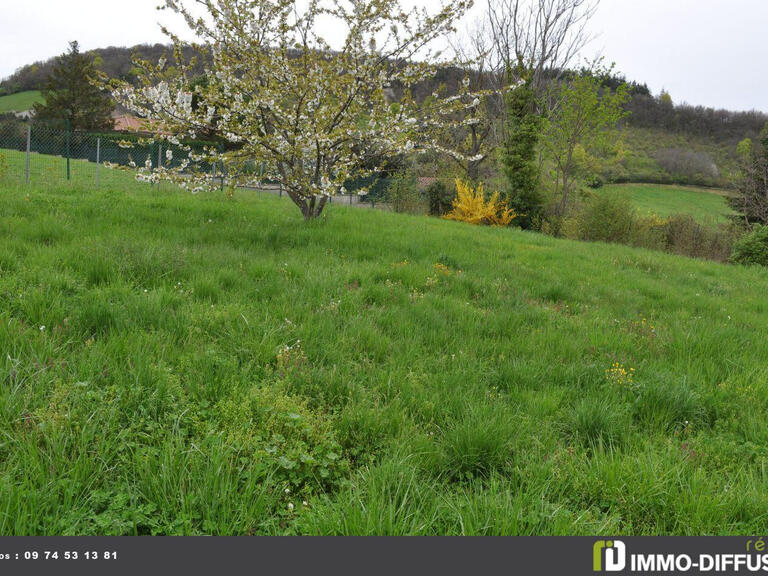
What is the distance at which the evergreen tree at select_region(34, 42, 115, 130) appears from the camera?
47.8m

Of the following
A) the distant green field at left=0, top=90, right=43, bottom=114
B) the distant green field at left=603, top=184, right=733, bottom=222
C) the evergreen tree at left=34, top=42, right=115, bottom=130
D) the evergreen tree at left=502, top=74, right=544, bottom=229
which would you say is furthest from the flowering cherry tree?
the distant green field at left=0, top=90, right=43, bottom=114

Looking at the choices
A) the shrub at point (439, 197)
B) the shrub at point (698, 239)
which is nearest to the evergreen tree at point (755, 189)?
the shrub at point (698, 239)

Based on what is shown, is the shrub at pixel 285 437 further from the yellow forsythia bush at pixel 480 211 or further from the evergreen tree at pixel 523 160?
the evergreen tree at pixel 523 160

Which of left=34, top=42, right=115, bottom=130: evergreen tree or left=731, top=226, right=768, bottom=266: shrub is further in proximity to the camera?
left=34, top=42, right=115, bottom=130: evergreen tree

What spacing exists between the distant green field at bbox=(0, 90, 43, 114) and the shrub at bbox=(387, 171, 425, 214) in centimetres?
6519

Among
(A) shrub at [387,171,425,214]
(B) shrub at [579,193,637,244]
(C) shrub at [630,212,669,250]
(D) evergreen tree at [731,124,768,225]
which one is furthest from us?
(A) shrub at [387,171,425,214]

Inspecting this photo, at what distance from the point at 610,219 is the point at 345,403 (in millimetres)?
16886

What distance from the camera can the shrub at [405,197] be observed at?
2169 centimetres

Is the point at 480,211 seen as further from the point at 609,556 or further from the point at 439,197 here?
the point at 609,556

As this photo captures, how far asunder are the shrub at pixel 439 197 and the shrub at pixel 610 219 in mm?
6778

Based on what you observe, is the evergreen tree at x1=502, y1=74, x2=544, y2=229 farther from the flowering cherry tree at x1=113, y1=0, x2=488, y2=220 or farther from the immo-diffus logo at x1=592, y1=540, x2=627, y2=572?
the immo-diffus logo at x1=592, y1=540, x2=627, y2=572

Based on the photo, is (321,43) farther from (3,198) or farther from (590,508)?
(590,508)

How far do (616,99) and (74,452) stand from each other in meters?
22.0

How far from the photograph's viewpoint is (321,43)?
8203 mm
